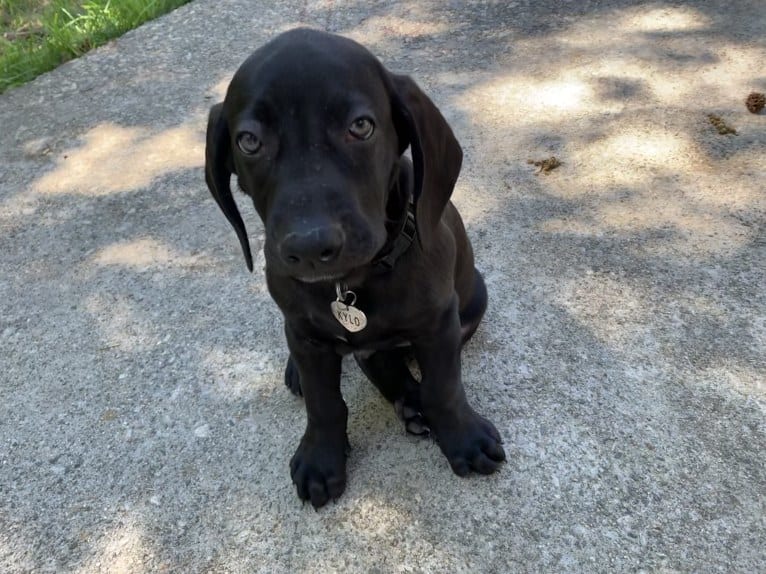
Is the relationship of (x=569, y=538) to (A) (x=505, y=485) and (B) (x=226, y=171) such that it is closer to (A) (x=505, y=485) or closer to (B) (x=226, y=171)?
(A) (x=505, y=485)

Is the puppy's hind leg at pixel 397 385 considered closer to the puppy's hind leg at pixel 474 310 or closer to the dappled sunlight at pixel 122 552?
the puppy's hind leg at pixel 474 310

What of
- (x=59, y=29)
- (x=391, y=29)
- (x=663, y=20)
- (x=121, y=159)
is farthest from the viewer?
(x=59, y=29)

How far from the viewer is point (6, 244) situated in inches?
146

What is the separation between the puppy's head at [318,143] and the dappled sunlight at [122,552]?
1.00m

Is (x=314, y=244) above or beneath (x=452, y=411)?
above

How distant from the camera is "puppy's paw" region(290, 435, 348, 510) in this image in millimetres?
2287

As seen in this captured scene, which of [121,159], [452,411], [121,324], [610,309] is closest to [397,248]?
[452,411]

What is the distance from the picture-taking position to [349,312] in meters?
2.02

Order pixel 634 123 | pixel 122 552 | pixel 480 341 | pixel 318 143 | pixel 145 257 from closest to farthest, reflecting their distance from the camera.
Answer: pixel 318 143
pixel 122 552
pixel 480 341
pixel 145 257
pixel 634 123

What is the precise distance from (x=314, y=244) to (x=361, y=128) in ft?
1.07

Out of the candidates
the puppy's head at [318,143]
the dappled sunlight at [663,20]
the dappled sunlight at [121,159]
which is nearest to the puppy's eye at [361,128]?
the puppy's head at [318,143]

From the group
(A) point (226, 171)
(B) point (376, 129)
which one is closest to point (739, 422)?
(B) point (376, 129)

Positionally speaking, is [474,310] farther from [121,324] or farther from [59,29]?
[59,29]

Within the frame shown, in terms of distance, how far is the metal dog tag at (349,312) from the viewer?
202 cm
